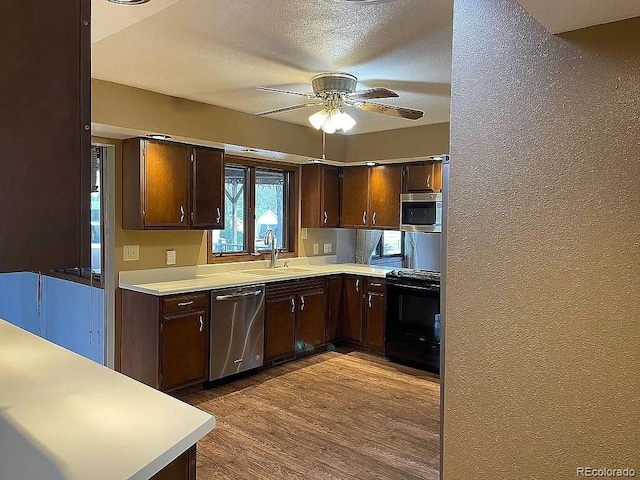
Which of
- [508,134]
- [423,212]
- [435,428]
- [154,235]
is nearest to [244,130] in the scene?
[154,235]

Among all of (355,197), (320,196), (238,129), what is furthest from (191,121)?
→ (355,197)

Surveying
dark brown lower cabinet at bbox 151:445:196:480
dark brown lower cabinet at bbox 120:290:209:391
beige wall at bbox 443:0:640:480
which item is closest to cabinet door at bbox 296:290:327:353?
dark brown lower cabinet at bbox 120:290:209:391

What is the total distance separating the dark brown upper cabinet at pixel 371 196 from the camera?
5.34m

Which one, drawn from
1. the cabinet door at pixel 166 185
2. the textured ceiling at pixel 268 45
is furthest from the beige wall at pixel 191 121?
the cabinet door at pixel 166 185

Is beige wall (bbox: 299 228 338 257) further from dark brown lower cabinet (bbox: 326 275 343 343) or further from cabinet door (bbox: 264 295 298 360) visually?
cabinet door (bbox: 264 295 298 360)

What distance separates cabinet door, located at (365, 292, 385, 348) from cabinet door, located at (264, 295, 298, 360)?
0.85m

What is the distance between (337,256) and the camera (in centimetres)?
620

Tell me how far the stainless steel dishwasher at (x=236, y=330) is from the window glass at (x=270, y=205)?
1.05m

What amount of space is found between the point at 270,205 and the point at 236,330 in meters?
1.71

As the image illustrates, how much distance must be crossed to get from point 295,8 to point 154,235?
8.91ft

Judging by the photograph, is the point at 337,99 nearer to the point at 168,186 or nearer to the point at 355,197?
the point at 168,186

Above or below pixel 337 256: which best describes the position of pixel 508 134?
above

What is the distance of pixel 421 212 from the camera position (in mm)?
5098

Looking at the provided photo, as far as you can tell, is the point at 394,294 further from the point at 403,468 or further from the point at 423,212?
the point at 403,468
